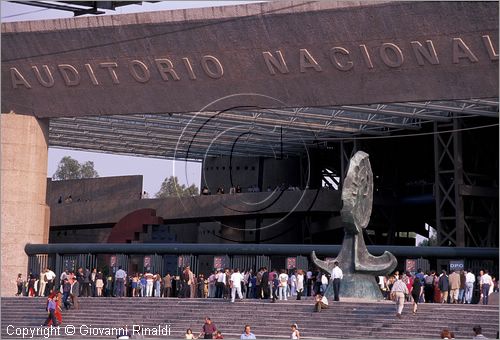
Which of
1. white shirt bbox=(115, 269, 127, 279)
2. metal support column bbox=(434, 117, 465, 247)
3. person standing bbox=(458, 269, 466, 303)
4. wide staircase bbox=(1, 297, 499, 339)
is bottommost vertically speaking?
wide staircase bbox=(1, 297, 499, 339)

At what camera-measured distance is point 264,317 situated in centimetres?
3316

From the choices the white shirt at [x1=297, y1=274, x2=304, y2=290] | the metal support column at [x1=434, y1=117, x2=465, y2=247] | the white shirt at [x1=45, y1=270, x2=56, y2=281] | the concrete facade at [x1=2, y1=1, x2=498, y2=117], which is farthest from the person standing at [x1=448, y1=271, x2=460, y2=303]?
the metal support column at [x1=434, y1=117, x2=465, y2=247]

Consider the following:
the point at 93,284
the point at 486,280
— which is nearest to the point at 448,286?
the point at 486,280

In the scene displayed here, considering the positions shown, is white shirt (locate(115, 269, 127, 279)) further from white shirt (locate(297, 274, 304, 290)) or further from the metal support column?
the metal support column

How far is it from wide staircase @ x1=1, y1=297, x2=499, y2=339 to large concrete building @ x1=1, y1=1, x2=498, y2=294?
8735mm

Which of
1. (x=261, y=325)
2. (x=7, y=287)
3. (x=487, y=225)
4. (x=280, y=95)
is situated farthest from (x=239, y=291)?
(x=487, y=225)

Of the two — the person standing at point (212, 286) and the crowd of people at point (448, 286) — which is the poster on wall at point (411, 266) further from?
the person standing at point (212, 286)

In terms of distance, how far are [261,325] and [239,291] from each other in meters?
2.87

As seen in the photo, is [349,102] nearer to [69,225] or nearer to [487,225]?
[487,225]

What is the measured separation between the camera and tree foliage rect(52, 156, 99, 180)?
115 metres

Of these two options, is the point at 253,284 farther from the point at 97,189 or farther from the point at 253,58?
the point at 97,189

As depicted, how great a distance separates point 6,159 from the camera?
45000mm

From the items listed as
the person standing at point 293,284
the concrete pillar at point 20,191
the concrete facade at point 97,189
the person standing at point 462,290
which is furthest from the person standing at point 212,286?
the concrete facade at point 97,189

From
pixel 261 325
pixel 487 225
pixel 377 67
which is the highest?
pixel 377 67
